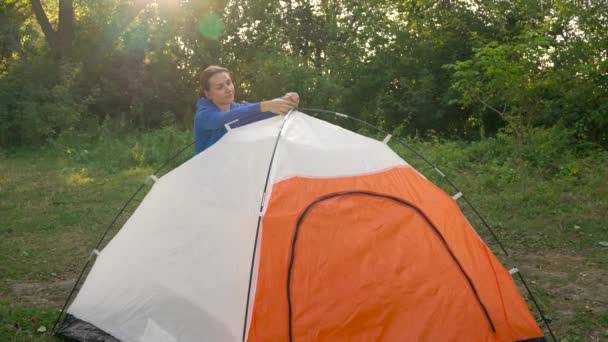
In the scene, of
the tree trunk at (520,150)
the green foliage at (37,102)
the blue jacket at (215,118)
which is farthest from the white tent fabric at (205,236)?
the green foliage at (37,102)

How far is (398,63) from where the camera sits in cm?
1511

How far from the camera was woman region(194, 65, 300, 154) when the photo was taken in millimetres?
4270

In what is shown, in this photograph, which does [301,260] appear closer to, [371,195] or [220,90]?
[371,195]

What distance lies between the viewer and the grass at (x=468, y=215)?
468 centimetres

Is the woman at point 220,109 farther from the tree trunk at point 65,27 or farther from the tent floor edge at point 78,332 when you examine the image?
the tree trunk at point 65,27

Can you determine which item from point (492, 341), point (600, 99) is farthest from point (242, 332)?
point (600, 99)

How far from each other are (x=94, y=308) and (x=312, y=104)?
11461 millimetres

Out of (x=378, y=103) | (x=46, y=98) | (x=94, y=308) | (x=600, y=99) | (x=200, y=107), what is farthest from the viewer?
(x=46, y=98)

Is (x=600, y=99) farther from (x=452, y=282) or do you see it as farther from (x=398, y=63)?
(x=452, y=282)

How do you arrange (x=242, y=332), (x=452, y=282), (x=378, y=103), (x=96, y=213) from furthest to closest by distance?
(x=378, y=103)
(x=96, y=213)
(x=452, y=282)
(x=242, y=332)

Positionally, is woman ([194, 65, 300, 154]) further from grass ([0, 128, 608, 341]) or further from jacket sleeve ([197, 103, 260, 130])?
grass ([0, 128, 608, 341])

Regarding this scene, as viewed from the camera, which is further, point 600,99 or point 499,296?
point 600,99

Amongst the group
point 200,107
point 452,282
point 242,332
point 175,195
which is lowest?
point 242,332

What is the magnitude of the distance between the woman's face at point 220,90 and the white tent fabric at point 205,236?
0.48 meters
